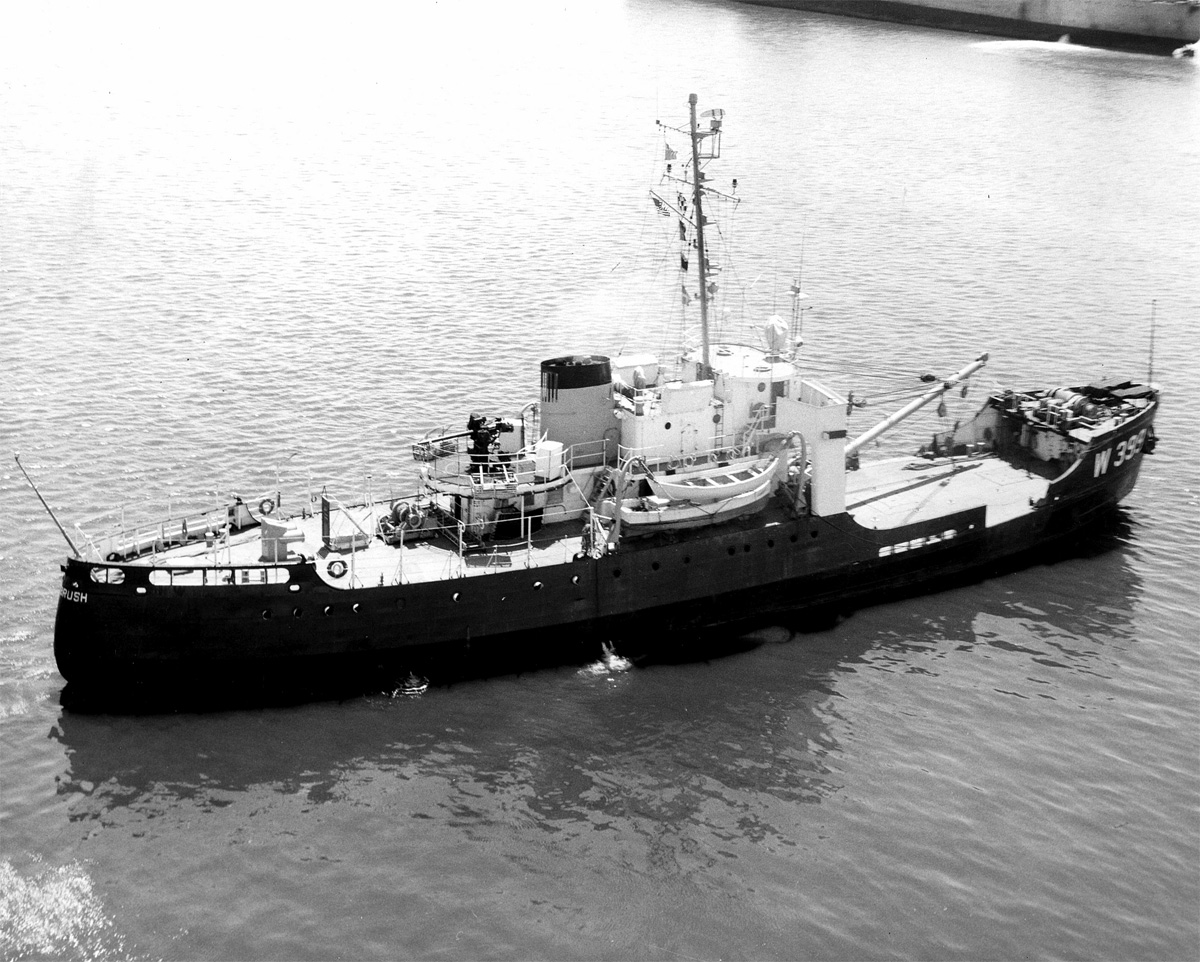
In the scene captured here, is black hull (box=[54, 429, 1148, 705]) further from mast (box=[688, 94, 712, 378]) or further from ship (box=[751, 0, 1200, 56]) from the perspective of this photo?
ship (box=[751, 0, 1200, 56])

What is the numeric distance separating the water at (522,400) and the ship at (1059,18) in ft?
44.9

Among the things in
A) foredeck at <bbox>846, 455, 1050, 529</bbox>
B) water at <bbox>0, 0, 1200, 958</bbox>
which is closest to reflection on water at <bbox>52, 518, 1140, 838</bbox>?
water at <bbox>0, 0, 1200, 958</bbox>

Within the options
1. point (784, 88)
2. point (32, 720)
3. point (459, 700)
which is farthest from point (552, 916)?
point (784, 88)

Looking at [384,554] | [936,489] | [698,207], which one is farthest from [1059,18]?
[384,554]

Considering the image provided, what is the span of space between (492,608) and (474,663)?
1359 mm

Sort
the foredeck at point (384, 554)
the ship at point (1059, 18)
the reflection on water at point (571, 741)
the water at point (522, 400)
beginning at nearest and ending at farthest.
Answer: the water at point (522, 400) → the reflection on water at point (571, 741) → the foredeck at point (384, 554) → the ship at point (1059, 18)

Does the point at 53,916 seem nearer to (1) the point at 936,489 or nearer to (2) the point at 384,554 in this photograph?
(2) the point at 384,554

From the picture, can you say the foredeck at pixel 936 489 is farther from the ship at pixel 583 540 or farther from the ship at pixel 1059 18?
the ship at pixel 1059 18

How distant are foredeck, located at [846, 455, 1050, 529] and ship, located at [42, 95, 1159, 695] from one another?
11 centimetres

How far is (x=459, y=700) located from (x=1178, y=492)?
24.1m

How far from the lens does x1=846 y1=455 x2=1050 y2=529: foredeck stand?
3659 centimetres

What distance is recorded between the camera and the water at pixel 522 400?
2466 cm

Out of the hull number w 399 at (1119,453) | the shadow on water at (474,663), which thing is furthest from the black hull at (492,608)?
the hull number w 399 at (1119,453)

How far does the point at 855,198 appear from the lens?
6775 centimetres
